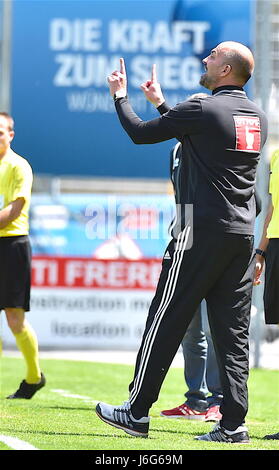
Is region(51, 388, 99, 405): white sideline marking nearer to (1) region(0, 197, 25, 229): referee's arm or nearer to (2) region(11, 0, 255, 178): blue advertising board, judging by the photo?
(1) region(0, 197, 25, 229): referee's arm

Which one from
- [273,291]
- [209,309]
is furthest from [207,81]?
[273,291]

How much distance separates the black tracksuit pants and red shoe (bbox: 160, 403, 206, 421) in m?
1.75

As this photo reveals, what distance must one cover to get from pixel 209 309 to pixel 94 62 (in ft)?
36.8

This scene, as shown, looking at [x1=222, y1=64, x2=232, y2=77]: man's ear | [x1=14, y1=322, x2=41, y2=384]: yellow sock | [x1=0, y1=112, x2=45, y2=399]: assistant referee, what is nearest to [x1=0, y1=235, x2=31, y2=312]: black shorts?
[x1=0, y1=112, x2=45, y2=399]: assistant referee

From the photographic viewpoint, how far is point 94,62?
1697cm

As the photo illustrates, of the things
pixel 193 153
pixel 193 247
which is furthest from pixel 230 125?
pixel 193 247

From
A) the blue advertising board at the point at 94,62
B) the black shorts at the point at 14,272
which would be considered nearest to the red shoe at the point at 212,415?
the black shorts at the point at 14,272

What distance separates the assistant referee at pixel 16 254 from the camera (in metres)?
8.45

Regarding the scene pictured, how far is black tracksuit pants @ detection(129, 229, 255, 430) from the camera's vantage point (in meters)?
6.01

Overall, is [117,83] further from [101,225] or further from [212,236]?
[101,225]

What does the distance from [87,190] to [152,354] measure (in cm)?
1515

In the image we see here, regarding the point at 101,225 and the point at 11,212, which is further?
the point at 101,225

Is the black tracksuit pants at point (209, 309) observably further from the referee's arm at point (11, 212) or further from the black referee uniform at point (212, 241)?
the referee's arm at point (11, 212)

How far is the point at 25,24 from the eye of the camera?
55.6 ft
